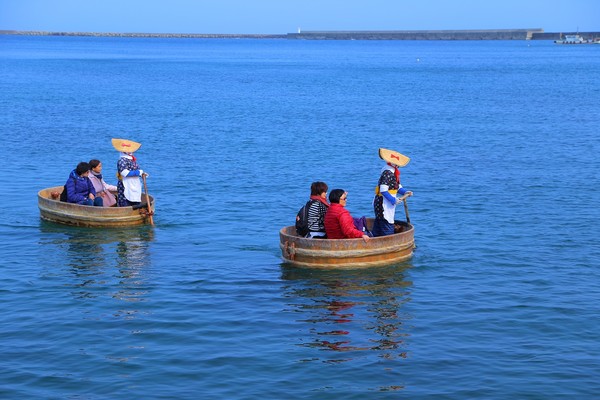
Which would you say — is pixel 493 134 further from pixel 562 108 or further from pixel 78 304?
pixel 78 304

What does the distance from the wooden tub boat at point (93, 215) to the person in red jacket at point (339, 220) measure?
18.8 ft

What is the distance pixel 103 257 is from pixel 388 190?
5903 mm

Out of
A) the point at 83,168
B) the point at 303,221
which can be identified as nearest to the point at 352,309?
the point at 303,221

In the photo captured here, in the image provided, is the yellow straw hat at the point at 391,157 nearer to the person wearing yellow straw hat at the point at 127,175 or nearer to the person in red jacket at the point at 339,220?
the person in red jacket at the point at 339,220

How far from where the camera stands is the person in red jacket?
1752 cm

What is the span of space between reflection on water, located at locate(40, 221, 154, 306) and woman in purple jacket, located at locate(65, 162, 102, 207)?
61cm

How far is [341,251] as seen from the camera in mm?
17609

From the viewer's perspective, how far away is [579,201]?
26484 mm

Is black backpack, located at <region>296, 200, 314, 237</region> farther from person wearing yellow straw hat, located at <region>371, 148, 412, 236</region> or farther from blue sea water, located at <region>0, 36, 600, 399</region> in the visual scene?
person wearing yellow straw hat, located at <region>371, 148, 412, 236</region>

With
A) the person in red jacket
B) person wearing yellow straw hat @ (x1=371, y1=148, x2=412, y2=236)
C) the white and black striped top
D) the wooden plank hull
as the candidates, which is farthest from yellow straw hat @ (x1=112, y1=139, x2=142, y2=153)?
person wearing yellow straw hat @ (x1=371, y1=148, x2=412, y2=236)

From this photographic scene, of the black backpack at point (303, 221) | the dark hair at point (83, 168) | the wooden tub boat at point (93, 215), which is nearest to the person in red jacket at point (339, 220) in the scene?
the black backpack at point (303, 221)

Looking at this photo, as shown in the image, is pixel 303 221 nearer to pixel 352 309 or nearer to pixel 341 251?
pixel 341 251

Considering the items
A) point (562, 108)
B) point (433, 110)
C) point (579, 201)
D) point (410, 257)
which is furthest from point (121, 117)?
point (410, 257)

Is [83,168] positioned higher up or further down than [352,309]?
higher up
